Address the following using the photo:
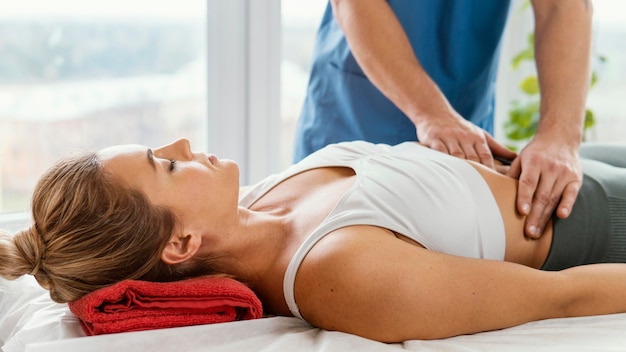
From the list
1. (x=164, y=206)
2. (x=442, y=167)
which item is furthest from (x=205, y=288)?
(x=442, y=167)

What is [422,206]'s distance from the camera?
63.4 inches

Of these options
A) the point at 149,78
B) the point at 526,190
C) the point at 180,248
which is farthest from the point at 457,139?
the point at 149,78

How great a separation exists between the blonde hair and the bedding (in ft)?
→ 0.32

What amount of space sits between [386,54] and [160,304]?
937 mm

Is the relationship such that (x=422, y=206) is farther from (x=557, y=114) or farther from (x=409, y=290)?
(x=557, y=114)

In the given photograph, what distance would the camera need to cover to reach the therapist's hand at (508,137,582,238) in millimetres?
1692

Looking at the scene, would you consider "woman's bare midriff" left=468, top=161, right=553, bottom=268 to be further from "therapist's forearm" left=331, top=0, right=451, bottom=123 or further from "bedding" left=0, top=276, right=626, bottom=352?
"therapist's forearm" left=331, top=0, right=451, bottom=123

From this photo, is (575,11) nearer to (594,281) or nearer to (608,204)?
(608,204)

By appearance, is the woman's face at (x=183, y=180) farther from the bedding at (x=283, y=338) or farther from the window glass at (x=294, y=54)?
the window glass at (x=294, y=54)

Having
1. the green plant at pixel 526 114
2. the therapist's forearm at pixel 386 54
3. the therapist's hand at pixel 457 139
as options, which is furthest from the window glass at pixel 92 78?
the therapist's hand at pixel 457 139

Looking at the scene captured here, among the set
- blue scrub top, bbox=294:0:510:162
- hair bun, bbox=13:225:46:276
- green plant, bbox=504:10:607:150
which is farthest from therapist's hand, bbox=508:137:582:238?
green plant, bbox=504:10:607:150

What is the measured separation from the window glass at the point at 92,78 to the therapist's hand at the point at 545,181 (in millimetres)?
1540

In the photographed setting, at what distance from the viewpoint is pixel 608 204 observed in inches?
67.6

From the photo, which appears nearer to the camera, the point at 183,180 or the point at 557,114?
the point at 183,180
